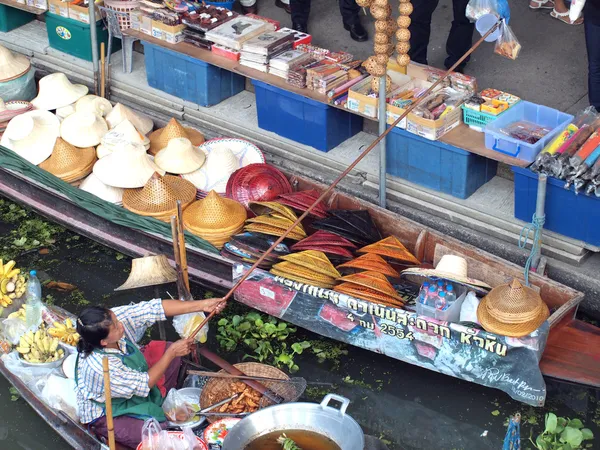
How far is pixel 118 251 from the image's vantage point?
7039 mm

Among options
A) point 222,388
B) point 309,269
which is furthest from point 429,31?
point 222,388

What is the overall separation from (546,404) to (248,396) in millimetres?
1873

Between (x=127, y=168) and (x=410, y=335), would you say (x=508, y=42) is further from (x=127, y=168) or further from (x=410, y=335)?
(x=127, y=168)

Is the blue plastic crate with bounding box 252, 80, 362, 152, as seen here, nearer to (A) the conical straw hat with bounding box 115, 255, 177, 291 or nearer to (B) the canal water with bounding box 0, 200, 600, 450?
(B) the canal water with bounding box 0, 200, 600, 450

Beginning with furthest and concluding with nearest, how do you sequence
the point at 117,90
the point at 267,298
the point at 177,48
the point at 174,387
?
the point at 117,90 < the point at 177,48 < the point at 267,298 < the point at 174,387

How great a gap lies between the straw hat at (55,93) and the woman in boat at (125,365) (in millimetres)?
3176

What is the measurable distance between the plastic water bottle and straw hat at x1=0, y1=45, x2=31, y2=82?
2.76m

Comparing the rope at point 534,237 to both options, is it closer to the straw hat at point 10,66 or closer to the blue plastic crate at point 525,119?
the blue plastic crate at point 525,119

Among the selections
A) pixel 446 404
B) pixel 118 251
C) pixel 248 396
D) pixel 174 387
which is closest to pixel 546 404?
pixel 446 404

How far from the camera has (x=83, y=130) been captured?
727 cm

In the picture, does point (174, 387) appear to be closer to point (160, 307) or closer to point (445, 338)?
point (160, 307)

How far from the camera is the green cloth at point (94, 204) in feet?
21.1

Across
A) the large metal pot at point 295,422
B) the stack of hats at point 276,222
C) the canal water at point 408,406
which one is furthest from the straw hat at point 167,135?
the large metal pot at point 295,422

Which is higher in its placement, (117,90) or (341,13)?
(341,13)
